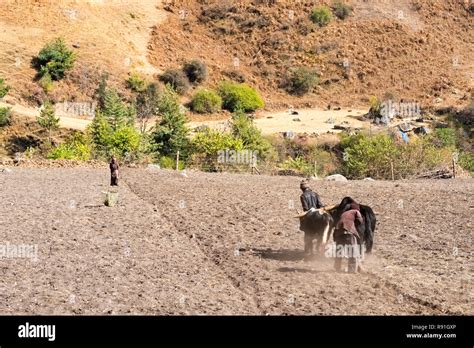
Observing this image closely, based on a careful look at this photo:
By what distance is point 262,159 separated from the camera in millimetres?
46344

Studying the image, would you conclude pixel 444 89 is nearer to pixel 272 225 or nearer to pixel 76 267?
pixel 272 225

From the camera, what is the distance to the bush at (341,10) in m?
88.8

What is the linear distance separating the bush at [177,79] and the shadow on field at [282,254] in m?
57.9

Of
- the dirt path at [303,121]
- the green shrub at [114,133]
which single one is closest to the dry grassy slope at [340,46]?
the dirt path at [303,121]

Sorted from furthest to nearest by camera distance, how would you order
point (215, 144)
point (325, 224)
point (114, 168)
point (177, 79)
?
point (177, 79) → point (215, 144) → point (114, 168) → point (325, 224)

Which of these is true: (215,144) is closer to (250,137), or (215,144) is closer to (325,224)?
(250,137)

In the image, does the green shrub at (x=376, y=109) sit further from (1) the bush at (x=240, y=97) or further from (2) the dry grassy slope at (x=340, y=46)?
(1) the bush at (x=240, y=97)

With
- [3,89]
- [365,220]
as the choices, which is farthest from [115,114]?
[365,220]

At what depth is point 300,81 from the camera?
77125 millimetres

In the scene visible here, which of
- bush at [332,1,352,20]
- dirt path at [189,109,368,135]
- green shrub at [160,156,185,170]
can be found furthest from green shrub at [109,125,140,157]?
bush at [332,1,352,20]

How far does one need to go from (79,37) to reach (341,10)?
3111 cm

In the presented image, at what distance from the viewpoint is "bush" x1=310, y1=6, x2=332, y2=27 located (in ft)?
285

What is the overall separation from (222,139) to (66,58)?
103ft
